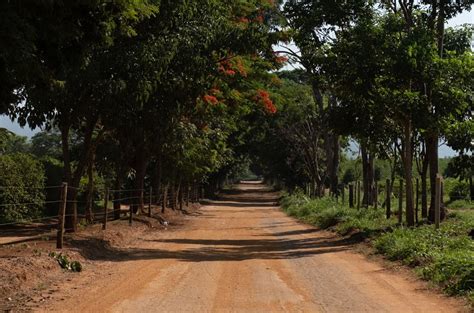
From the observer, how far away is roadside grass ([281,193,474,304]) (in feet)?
33.3

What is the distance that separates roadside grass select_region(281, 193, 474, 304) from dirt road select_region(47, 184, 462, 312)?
1.62ft

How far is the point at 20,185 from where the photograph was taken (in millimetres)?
23469

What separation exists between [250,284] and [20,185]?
15831 mm

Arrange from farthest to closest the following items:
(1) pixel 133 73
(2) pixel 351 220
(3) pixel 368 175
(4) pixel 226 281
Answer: (3) pixel 368 175
(2) pixel 351 220
(1) pixel 133 73
(4) pixel 226 281

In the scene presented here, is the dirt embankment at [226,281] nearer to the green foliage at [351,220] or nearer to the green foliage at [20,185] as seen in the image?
the green foliage at [351,220]

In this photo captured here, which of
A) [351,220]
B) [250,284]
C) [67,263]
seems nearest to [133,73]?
[67,263]

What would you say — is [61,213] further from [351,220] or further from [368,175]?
[368,175]

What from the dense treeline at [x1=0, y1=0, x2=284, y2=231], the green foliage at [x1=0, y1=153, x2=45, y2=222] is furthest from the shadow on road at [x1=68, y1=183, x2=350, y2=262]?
the green foliage at [x1=0, y1=153, x2=45, y2=222]

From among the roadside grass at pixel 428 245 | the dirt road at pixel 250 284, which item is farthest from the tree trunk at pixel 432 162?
the dirt road at pixel 250 284

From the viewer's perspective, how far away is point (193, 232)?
899 inches

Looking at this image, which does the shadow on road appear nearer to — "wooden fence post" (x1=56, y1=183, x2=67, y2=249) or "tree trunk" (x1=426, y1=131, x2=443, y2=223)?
"wooden fence post" (x1=56, y1=183, x2=67, y2=249)

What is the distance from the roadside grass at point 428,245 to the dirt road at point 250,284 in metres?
0.49

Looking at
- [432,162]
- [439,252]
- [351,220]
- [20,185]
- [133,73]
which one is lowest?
Result: [439,252]

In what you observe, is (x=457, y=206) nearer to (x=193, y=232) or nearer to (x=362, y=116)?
(x=362, y=116)
